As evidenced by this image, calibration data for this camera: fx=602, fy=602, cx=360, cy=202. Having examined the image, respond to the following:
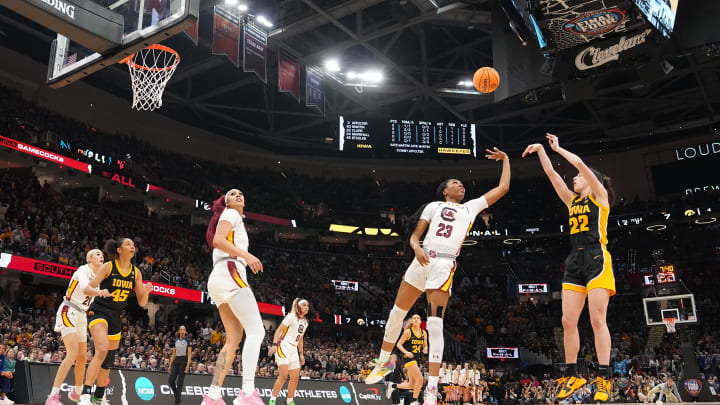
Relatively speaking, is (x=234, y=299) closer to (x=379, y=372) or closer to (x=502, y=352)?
(x=379, y=372)

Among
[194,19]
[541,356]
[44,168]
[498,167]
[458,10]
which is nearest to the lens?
[194,19]

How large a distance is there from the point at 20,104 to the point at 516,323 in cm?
2557

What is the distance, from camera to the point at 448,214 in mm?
6594

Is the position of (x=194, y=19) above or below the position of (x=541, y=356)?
above

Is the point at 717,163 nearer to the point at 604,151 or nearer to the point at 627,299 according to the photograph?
the point at 604,151

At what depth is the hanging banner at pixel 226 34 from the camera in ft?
55.5

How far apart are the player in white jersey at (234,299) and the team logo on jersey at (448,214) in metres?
2.15

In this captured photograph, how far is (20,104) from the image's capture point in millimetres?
24547

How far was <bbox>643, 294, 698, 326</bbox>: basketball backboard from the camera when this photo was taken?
18981mm

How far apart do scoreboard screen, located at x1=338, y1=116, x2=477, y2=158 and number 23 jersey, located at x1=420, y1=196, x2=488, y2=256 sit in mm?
17740

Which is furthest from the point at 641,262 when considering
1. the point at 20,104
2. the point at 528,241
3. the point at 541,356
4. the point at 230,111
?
the point at 20,104

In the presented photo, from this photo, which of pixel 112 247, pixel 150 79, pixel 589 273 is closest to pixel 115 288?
pixel 112 247

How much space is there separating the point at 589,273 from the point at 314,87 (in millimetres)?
17293

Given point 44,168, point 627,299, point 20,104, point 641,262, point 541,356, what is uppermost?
point 20,104
